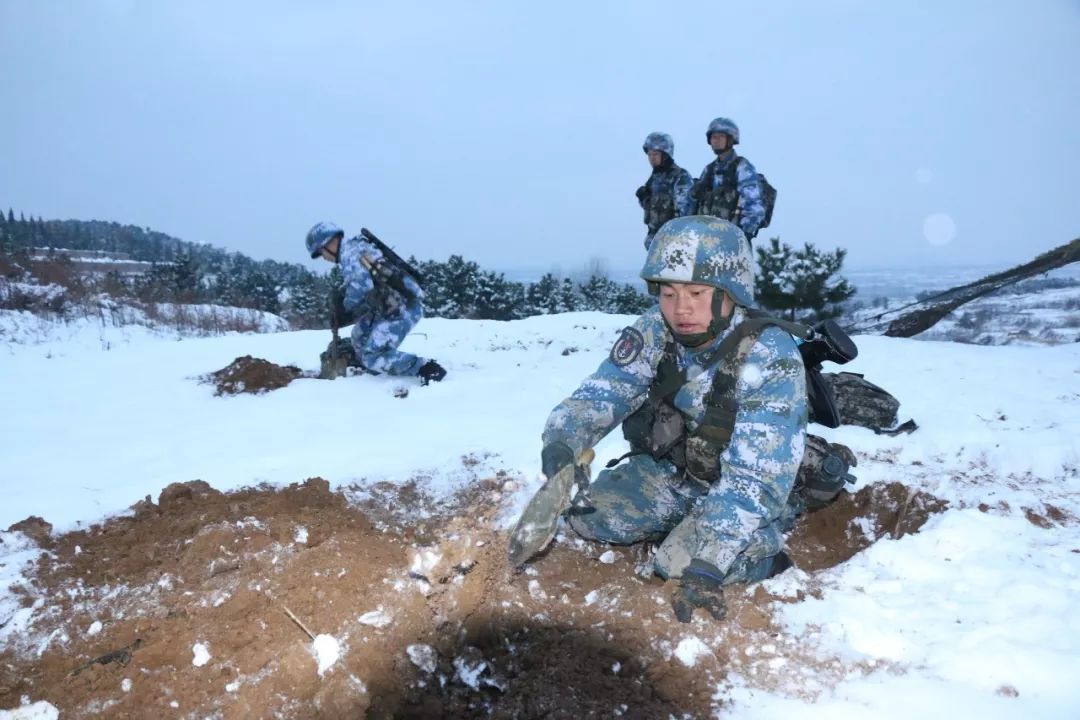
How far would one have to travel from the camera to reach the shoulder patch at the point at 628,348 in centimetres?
288

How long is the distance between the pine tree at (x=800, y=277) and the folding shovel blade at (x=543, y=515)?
1104cm

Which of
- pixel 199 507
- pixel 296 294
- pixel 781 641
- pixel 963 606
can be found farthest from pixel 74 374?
pixel 296 294

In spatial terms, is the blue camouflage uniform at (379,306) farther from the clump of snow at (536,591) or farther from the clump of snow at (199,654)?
the clump of snow at (199,654)

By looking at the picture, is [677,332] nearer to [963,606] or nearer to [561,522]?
[561,522]

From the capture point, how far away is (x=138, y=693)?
1952mm

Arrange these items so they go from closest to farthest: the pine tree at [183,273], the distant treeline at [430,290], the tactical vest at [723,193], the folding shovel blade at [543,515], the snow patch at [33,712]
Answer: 1. the snow patch at [33,712]
2. the folding shovel blade at [543,515]
3. the tactical vest at [723,193]
4. the distant treeline at [430,290]
5. the pine tree at [183,273]

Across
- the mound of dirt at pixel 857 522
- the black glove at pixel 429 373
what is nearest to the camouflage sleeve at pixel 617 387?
the mound of dirt at pixel 857 522

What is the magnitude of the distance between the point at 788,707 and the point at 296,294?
119 feet

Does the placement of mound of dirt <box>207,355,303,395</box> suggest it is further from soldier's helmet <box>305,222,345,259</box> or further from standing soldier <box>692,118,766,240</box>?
standing soldier <box>692,118,766,240</box>

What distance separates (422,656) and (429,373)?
423 cm

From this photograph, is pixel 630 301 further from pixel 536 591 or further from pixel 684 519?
pixel 536 591

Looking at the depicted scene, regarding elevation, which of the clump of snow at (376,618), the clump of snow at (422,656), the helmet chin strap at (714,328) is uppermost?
the helmet chin strap at (714,328)

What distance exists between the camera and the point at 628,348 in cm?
290

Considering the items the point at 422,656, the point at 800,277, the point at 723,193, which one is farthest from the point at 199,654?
the point at 800,277
